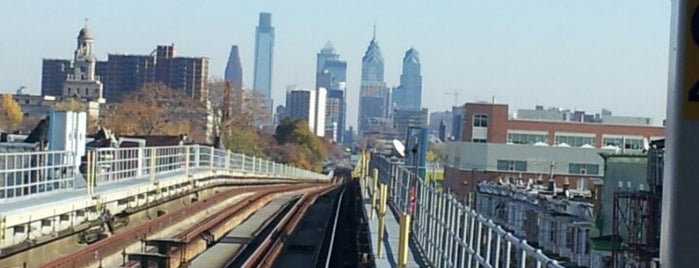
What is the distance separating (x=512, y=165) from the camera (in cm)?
4334

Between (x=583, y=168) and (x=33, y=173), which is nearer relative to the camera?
(x=33, y=173)

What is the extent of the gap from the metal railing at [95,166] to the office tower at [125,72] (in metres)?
101

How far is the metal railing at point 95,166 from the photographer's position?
57.4ft

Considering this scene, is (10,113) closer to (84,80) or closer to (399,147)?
(84,80)

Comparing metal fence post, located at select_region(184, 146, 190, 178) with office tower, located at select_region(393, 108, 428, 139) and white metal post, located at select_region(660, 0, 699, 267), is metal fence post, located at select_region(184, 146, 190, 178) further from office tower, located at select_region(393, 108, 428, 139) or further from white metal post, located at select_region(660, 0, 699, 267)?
white metal post, located at select_region(660, 0, 699, 267)

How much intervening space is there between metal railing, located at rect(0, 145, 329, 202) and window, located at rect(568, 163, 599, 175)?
38.6ft

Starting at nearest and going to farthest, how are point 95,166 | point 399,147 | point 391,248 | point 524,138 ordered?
point 391,248 < point 95,166 < point 399,147 < point 524,138

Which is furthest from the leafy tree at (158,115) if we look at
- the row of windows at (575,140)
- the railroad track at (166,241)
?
the railroad track at (166,241)

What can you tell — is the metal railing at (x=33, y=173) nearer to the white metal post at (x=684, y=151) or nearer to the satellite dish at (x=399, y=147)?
the satellite dish at (x=399, y=147)

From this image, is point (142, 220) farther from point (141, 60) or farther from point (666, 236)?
point (141, 60)

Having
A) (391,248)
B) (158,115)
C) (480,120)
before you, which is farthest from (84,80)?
(391,248)

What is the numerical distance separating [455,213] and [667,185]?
8428 mm

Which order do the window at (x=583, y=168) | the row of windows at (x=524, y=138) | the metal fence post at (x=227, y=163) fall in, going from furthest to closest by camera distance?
the row of windows at (x=524, y=138) < the metal fence post at (x=227, y=163) < the window at (x=583, y=168)

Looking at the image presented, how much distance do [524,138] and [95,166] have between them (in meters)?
29.0
